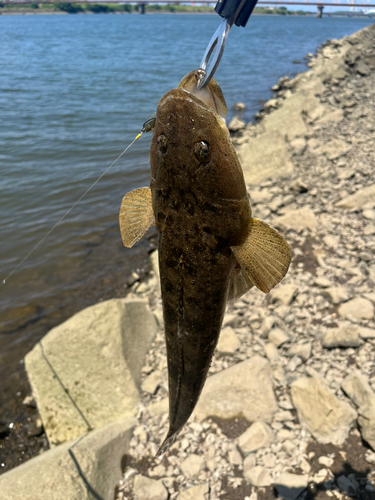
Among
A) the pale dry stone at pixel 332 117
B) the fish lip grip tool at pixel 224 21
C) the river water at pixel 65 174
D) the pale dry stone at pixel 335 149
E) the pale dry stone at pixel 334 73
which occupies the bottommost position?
the river water at pixel 65 174

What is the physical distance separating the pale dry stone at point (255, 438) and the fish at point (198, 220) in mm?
2120

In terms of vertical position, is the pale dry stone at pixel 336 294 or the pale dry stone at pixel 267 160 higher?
the pale dry stone at pixel 267 160

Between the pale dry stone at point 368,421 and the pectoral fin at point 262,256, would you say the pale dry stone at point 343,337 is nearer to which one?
the pale dry stone at point 368,421

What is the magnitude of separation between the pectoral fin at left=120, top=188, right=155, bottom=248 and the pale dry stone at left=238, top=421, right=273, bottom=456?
2.85m

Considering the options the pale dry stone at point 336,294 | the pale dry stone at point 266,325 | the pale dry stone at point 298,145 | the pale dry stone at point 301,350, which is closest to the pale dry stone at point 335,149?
the pale dry stone at point 298,145

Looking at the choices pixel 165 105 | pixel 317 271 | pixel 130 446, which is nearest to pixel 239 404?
pixel 130 446

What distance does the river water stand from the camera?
755cm

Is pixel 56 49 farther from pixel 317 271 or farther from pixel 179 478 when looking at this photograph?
pixel 179 478

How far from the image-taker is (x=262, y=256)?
7.36 ft

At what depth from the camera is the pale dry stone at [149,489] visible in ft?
12.9

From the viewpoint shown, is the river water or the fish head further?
the river water

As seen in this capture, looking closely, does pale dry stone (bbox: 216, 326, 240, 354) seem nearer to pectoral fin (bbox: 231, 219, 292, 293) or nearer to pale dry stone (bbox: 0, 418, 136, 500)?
pale dry stone (bbox: 0, 418, 136, 500)

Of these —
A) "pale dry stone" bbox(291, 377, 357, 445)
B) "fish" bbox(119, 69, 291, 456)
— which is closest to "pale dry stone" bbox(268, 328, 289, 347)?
"pale dry stone" bbox(291, 377, 357, 445)

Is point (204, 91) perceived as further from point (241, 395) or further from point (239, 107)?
point (239, 107)
